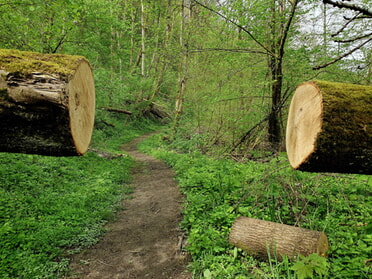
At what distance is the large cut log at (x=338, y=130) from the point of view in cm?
161

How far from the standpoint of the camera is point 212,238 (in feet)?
10.5

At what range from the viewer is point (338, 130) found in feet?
5.24

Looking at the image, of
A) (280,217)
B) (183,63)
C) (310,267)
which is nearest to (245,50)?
(280,217)

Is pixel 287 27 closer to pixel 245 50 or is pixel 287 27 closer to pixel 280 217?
Result: pixel 245 50

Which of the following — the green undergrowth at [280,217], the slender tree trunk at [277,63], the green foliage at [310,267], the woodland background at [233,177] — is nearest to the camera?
the green foliage at [310,267]

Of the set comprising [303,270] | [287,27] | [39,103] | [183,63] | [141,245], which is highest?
[183,63]

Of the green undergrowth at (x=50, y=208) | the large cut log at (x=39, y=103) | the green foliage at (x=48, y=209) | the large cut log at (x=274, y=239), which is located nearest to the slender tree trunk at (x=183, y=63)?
Result: the green undergrowth at (x=50, y=208)

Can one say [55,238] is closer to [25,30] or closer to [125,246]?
[125,246]

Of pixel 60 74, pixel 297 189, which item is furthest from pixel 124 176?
pixel 60 74

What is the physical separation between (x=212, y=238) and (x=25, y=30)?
7.04 metres

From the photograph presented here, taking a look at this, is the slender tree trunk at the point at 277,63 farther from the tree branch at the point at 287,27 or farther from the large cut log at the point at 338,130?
the large cut log at the point at 338,130

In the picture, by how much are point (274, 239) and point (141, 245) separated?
198 centimetres

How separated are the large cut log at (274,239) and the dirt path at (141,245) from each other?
86 centimetres

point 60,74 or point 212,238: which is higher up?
point 60,74
